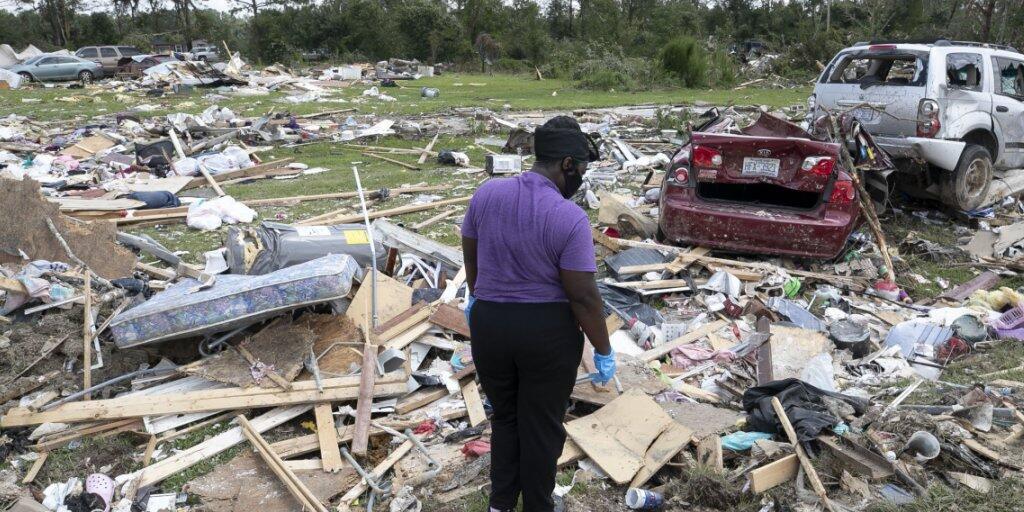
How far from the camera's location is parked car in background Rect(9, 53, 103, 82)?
30031 millimetres

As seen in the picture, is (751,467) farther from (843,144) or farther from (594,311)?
(843,144)

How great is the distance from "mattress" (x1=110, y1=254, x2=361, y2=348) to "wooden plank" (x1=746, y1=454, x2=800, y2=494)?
111 inches

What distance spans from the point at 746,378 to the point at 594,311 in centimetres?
242

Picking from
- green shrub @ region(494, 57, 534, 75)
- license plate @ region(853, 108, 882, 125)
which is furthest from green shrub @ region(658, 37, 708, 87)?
license plate @ region(853, 108, 882, 125)

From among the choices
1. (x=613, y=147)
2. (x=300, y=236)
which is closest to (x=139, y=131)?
(x=613, y=147)

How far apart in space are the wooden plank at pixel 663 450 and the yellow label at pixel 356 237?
3.30 metres

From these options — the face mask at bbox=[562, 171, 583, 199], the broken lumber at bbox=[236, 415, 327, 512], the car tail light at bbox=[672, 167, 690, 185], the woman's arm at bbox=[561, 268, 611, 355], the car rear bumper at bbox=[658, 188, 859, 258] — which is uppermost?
the face mask at bbox=[562, 171, 583, 199]

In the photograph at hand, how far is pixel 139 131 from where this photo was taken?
50.6 ft

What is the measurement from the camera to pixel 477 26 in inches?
1874

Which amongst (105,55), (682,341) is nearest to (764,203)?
(682,341)

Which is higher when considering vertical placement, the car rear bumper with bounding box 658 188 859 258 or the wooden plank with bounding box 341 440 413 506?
the car rear bumper with bounding box 658 188 859 258

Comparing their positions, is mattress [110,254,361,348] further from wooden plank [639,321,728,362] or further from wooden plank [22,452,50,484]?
wooden plank [639,321,728,362]

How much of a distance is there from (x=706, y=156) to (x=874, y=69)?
14.5 ft

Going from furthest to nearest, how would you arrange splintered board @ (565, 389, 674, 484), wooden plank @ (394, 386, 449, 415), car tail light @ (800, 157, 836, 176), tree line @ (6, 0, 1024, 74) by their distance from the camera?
tree line @ (6, 0, 1024, 74)
car tail light @ (800, 157, 836, 176)
wooden plank @ (394, 386, 449, 415)
splintered board @ (565, 389, 674, 484)
